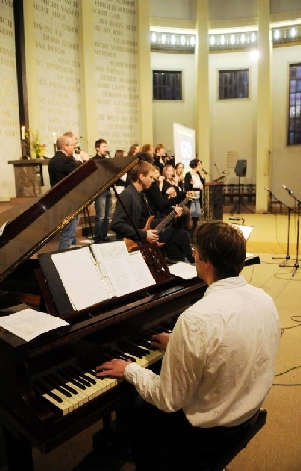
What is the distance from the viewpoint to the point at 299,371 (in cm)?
342

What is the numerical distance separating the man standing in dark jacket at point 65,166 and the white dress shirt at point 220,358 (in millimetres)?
4203

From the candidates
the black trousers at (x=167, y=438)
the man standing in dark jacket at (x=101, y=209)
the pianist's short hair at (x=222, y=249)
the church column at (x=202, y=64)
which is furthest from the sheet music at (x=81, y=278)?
the church column at (x=202, y=64)

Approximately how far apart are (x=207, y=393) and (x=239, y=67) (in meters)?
14.9

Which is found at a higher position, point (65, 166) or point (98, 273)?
point (65, 166)

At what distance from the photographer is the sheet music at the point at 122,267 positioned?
214 centimetres

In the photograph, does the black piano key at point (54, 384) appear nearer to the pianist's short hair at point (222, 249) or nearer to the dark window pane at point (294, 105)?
the pianist's short hair at point (222, 249)

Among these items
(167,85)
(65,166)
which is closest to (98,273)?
(65,166)

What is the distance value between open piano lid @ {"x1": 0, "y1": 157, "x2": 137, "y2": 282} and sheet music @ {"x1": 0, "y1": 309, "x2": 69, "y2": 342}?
7.2 inches

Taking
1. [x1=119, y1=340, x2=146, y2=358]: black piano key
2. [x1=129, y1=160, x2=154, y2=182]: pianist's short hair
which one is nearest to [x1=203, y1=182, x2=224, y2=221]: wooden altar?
[x1=129, y1=160, x2=154, y2=182]: pianist's short hair

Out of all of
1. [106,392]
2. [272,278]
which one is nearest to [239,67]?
[272,278]

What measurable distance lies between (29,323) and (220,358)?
0.82 m

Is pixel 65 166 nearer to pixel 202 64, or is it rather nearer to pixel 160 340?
pixel 160 340

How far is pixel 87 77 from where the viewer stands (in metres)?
11.3

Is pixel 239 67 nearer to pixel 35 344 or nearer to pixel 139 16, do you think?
pixel 139 16
